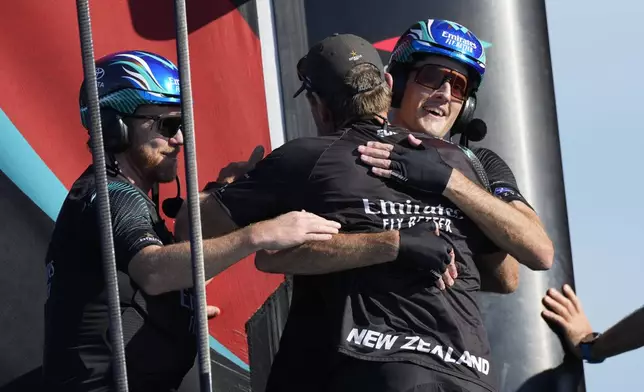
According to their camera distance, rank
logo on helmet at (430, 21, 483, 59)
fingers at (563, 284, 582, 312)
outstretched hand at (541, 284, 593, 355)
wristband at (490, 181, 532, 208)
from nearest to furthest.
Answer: wristband at (490, 181, 532, 208), logo on helmet at (430, 21, 483, 59), outstretched hand at (541, 284, 593, 355), fingers at (563, 284, 582, 312)

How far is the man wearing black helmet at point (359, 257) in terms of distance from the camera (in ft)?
10.1

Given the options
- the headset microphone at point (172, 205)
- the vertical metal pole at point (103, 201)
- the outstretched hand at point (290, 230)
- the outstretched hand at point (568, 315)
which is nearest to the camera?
the vertical metal pole at point (103, 201)

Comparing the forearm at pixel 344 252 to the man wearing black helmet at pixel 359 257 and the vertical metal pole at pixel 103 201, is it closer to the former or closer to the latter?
the man wearing black helmet at pixel 359 257

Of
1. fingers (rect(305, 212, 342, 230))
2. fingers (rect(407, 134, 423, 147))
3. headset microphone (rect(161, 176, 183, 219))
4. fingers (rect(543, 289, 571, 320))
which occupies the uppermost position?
fingers (rect(407, 134, 423, 147))

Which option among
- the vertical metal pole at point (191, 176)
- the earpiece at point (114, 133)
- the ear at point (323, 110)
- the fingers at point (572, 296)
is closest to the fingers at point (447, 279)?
the ear at point (323, 110)

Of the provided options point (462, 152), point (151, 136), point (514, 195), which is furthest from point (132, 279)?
point (514, 195)

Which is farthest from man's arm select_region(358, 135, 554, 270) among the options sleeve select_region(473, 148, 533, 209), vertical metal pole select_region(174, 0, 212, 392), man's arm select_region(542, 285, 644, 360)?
man's arm select_region(542, 285, 644, 360)

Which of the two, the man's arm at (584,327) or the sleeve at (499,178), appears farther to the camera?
the man's arm at (584,327)

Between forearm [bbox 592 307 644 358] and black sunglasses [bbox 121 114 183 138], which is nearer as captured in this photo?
black sunglasses [bbox 121 114 183 138]

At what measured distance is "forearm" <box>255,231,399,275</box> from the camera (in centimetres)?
310

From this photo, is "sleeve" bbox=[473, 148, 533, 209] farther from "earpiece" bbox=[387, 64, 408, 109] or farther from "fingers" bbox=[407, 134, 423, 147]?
"fingers" bbox=[407, 134, 423, 147]

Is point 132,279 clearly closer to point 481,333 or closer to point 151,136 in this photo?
point 151,136

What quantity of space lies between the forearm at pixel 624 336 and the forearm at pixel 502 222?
1.01 m

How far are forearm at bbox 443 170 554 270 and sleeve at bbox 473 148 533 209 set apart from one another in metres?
0.22
